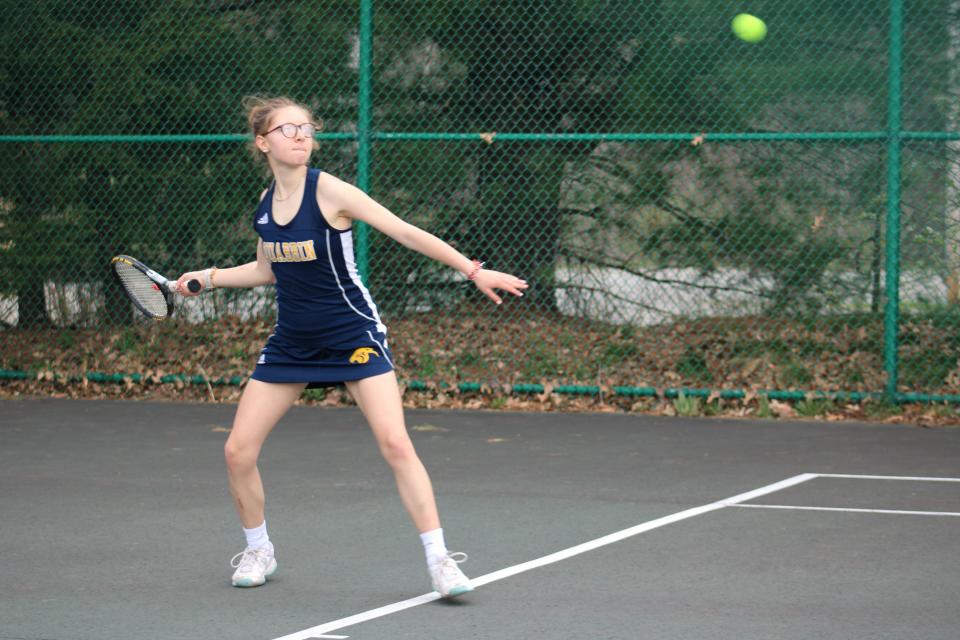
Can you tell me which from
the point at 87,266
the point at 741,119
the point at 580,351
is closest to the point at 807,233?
the point at 741,119

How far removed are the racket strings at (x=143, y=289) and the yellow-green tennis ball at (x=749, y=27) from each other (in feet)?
23.1

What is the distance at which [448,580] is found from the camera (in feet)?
16.5

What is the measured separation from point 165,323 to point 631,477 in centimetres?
590

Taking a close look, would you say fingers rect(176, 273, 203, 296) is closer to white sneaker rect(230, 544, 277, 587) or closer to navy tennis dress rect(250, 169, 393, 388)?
navy tennis dress rect(250, 169, 393, 388)

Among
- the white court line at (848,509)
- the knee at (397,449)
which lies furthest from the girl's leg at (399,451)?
the white court line at (848,509)

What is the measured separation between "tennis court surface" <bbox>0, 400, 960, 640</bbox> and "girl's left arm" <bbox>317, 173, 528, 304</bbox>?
1151mm

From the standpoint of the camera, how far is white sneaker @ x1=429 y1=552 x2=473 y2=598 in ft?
16.4

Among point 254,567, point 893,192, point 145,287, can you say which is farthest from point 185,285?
point 893,192

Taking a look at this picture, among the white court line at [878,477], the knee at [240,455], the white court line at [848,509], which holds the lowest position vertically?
the white court line at [848,509]

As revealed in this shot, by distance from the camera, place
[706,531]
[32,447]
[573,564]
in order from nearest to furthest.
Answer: [573,564] < [706,531] < [32,447]

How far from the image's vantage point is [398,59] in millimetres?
12070

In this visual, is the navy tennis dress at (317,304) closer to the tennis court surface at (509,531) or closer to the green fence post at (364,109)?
the tennis court surface at (509,531)

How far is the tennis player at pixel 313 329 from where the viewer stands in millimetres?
5137

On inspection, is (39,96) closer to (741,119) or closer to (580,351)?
(580,351)
